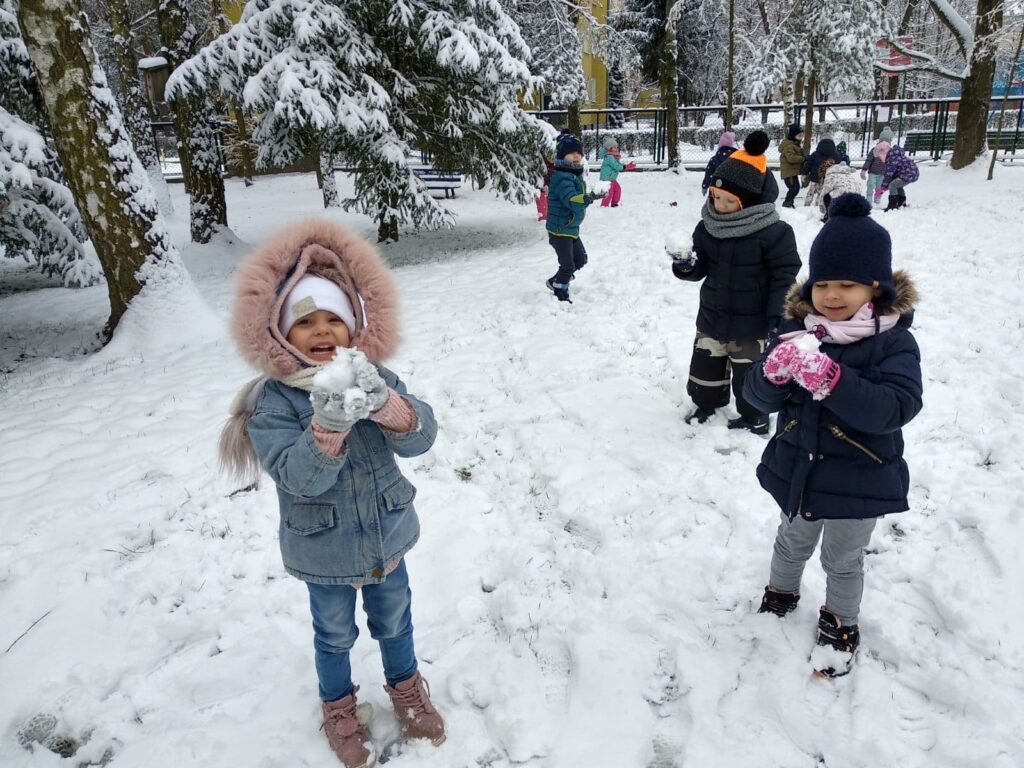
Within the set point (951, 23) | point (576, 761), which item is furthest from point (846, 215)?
point (951, 23)

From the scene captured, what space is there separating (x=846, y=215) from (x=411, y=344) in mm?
4894

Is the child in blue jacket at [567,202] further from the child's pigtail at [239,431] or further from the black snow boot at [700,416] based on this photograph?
the child's pigtail at [239,431]

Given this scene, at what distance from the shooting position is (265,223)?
675 inches

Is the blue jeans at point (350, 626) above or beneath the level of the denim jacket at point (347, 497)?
beneath

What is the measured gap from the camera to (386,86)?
1080 centimetres

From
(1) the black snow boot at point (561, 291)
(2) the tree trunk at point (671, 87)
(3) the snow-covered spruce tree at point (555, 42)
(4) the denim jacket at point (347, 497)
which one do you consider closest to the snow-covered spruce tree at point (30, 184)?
(1) the black snow boot at point (561, 291)

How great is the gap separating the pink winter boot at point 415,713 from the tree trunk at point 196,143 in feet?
39.6

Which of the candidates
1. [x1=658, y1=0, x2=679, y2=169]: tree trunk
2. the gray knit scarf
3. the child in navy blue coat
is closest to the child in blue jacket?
the gray knit scarf

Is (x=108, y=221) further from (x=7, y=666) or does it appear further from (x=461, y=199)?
(x=461, y=199)

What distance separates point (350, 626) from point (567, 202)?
6203mm

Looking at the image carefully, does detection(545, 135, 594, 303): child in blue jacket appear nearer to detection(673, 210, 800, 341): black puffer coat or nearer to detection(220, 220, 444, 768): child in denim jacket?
detection(673, 210, 800, 341): black puffer coat

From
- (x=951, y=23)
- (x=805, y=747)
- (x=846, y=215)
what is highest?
(x=951, y=23)

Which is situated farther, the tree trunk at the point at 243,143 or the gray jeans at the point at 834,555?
the tree trunk at the point at 243,143

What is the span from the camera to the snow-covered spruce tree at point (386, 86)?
30.6 feet
